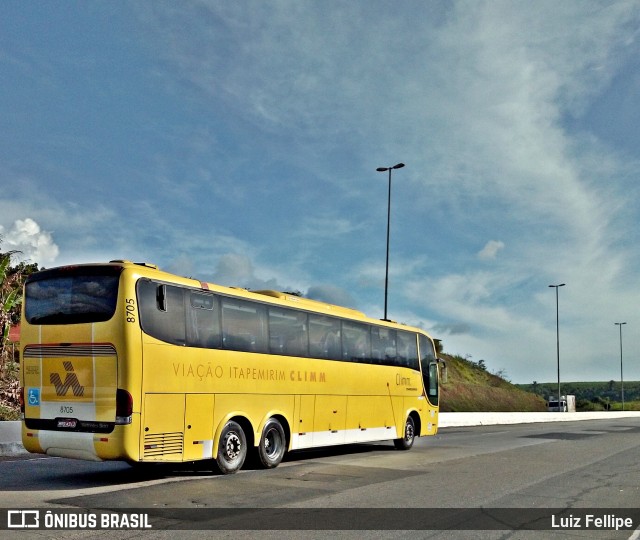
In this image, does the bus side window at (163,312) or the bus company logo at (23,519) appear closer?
the bus company logo at (23,519)

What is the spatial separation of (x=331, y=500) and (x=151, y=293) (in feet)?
13.6

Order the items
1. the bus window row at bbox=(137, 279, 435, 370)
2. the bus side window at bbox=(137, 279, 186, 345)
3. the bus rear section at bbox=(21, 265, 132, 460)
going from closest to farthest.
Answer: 1. the bus rear section at bbox=(21, 265, 132, 460)
2. the bus side window at bbox=(137, 279, 186, 345)
3. the bus window row at bbox=(137, 279, 435, 370)

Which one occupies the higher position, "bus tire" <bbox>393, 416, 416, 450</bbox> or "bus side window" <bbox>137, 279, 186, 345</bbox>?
"bus side window" <bbox>137, 279, 186, 345</bbox>

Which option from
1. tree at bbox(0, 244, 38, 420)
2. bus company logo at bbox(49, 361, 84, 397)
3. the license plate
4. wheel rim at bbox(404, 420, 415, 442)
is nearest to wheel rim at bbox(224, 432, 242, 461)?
the license plate

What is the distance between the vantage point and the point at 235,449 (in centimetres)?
1325

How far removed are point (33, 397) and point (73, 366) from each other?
1.05m

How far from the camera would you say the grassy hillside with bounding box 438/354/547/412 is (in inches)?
2277

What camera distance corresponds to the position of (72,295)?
38.1ft

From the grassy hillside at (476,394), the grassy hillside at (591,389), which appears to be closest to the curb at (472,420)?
the grassy hillside at (476,394)

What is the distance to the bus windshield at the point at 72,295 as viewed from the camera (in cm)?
1125

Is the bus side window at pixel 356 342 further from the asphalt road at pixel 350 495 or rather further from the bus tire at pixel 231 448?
the bus tire at pixel 231 448

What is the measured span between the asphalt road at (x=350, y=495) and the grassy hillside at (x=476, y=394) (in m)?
39.3

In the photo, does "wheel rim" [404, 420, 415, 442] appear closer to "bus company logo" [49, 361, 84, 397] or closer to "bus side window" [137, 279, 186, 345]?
"bus side window" [137, 279, 186, 345]

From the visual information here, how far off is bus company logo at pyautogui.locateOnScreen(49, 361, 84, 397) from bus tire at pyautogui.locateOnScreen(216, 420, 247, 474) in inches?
106
